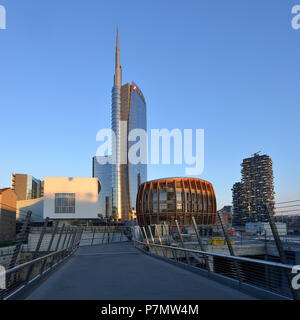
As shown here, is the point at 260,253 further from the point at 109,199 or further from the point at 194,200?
the point at 109,199

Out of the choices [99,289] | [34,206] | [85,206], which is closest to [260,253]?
[99,289]

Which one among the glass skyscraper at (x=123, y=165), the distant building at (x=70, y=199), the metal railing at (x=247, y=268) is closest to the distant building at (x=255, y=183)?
the glass skyscraper at (x=123, y=165)

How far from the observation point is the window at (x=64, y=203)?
6525 centimetres

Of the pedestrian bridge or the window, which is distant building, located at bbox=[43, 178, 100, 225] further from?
the pedestrian bridge

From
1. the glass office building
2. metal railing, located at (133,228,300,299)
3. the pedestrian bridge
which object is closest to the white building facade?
metal railing, located at (133,228,300,299)

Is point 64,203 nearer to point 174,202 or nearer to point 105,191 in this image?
point 174,202

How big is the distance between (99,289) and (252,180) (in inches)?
7801

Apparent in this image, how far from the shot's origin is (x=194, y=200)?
75.4 m

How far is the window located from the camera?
65250 mm

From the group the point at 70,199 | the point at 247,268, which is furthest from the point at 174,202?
the point at 247,268

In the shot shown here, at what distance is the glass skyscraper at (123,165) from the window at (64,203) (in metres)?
89.6

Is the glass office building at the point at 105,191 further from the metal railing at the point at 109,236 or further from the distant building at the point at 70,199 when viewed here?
the metal railing at the point at 109,236

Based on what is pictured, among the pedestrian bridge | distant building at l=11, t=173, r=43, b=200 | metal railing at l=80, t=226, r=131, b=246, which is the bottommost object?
metal railing at l=80, t=226, r=131, b=246

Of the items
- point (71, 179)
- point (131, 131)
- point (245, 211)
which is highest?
point (131, 131)
